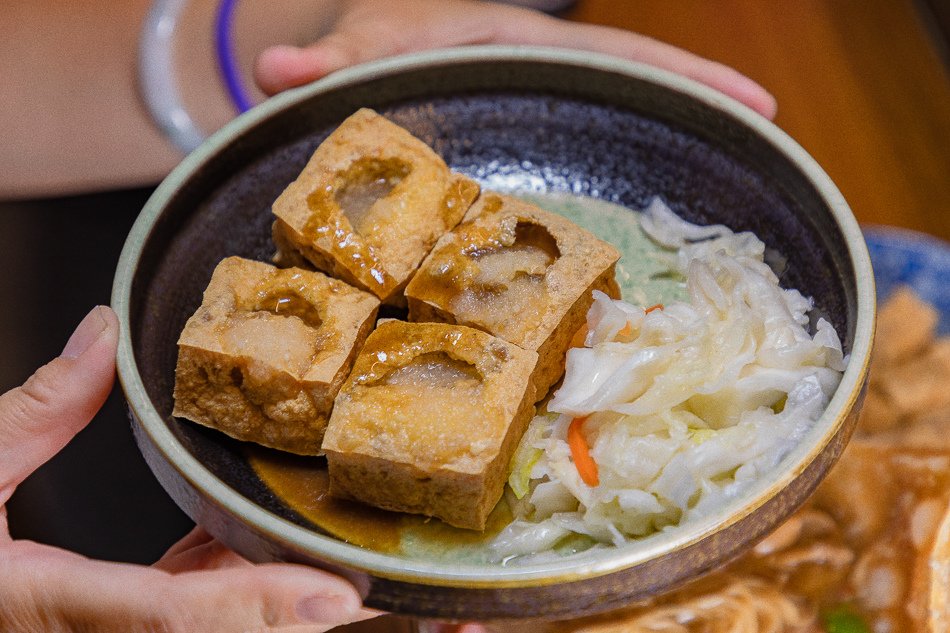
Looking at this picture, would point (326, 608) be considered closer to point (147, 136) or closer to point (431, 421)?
point (431, 421)

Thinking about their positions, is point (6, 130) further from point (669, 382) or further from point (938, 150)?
point (938, 150)

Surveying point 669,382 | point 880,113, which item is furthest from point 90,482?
point 880,113

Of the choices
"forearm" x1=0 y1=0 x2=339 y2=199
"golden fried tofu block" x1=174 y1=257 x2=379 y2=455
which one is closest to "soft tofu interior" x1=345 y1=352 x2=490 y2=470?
"golden fried tofu block" x1=174 y1=257 x2=379 y2=455

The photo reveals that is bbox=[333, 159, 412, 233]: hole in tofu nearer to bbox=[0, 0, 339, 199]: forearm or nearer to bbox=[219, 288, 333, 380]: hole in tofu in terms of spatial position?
bbox=[219, 288, 333, 380]: hole in tofu

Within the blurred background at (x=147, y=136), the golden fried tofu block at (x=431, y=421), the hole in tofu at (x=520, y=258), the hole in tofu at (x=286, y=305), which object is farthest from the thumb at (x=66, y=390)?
the blurred background at (x=147, y=136)

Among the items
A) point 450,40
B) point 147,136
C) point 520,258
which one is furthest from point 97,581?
point 147,136
